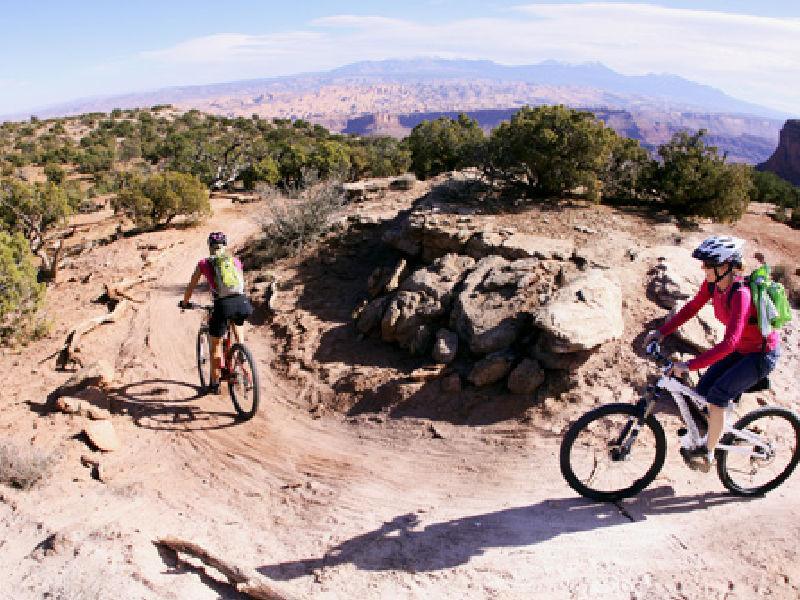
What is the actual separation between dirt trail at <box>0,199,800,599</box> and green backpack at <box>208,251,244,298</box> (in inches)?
66.9

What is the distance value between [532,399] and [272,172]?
714 inches

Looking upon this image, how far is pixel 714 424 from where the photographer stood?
14.0 ft

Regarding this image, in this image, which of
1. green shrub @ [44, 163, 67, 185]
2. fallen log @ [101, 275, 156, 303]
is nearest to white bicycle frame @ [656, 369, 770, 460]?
fallen log @ [101, 275, 156, 303]

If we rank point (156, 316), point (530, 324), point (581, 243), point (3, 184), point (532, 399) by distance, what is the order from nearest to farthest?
point (532, 399) → point (530, 324) → point (581, 243) → point (156, 316) → point (3, 184)

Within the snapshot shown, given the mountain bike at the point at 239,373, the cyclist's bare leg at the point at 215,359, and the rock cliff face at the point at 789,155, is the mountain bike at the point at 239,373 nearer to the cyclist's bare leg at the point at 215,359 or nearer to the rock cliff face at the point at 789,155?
the cyclist's bare leg at the point at 215,359

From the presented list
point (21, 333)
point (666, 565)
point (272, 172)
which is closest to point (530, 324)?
point (666, 565)

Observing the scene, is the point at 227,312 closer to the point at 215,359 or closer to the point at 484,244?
the point at 215,359

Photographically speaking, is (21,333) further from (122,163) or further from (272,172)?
(122,163)

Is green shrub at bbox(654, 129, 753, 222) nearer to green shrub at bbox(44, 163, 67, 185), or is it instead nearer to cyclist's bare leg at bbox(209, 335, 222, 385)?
cyclist's bare leg at bbox(209, 335, 222, 385)

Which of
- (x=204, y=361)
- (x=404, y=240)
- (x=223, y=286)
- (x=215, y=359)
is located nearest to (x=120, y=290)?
(x=204, y=361)

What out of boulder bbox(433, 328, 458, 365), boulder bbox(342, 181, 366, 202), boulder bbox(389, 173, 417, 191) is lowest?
boulder bbox(433, 328, 458, 365)

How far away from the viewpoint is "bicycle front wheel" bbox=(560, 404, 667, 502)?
4.43m

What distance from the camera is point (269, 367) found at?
315 inches

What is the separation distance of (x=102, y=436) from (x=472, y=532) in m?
4.43
